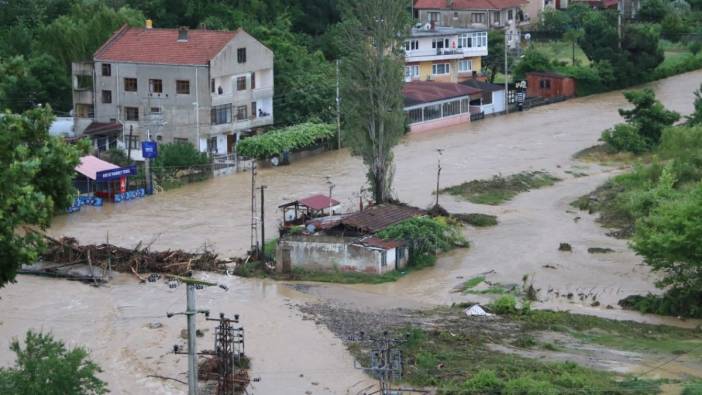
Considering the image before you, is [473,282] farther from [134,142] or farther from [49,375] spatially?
[134,142]

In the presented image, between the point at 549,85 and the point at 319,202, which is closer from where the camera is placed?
the point at 319,202

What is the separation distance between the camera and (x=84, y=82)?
44.7 metres

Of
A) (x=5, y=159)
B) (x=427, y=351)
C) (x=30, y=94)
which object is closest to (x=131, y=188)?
(x=30, y=94)

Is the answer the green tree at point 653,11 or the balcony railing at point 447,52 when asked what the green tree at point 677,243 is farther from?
the green tree at point 653,11

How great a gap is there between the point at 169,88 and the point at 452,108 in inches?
494

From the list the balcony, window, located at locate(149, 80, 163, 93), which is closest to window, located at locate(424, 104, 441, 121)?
the balcony

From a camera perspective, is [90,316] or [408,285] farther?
[408,285]

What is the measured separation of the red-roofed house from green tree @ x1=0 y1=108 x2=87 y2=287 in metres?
30.2

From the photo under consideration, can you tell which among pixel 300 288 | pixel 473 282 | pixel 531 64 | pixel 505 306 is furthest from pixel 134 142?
pixel 531 64

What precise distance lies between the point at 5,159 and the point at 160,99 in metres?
25.4

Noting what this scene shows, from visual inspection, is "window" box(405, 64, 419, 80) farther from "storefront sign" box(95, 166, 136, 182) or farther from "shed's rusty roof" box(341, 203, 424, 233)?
"shed's rusty roof" box(341, 203, 424, 233)

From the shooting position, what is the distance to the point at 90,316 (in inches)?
1075

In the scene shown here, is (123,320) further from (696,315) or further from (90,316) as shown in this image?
(696,315)

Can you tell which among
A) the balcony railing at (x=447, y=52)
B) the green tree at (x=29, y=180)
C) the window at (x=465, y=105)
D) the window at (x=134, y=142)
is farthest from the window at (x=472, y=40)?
the green tree at (x=29, y=180)
